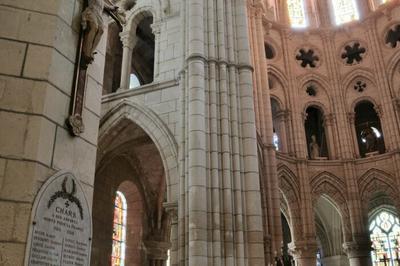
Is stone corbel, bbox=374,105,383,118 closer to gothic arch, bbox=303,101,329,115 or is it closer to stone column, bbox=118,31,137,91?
gothic arch, bbox=303,101,329,115

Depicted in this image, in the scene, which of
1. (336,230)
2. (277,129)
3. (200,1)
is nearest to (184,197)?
(200,1)

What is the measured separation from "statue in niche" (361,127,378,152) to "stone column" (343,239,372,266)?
466 cm

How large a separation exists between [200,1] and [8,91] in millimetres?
9730

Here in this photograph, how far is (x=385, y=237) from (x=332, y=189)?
12.8ft

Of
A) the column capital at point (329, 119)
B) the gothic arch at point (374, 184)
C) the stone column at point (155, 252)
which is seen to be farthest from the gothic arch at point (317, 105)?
the stone column at point (155, 252)

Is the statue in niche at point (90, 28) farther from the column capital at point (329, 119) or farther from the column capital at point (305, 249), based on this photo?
the column capital at point (329, 119)

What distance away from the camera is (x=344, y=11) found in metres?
24.9

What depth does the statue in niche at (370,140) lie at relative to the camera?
22172mm

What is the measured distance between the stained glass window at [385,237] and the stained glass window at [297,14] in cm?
1074

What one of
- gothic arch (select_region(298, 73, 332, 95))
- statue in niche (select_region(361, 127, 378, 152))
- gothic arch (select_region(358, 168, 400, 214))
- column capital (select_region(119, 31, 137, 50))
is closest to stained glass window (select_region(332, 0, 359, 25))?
gothic arch (select_region(298, 73, 332, 95))

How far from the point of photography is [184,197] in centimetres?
1125

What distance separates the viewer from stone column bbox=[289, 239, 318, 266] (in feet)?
62.1

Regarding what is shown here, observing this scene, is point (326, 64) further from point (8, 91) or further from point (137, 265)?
point (8, 91)

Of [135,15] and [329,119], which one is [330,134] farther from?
[135,15]
